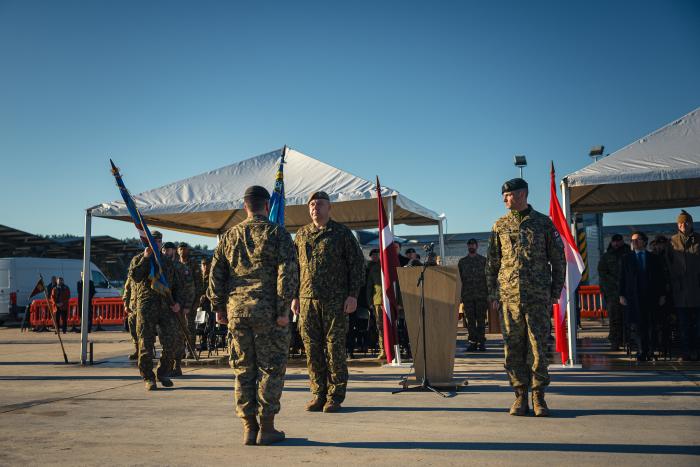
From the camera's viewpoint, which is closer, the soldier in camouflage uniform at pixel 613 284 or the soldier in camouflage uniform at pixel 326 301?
the soldier in camouflage uniform at pixel 326 301

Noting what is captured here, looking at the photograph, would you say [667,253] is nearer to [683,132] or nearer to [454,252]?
[683,132]

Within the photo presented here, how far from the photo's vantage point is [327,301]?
19.7ft

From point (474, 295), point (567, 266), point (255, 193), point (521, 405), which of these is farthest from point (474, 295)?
point (255, 193)

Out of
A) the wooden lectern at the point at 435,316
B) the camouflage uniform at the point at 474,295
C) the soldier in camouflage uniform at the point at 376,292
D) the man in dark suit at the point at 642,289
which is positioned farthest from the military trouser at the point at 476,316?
the wooden lectern at the point at 435,316

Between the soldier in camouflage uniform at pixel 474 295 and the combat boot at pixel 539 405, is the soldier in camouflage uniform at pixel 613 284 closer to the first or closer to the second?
the soldier in camouflage uniform at pixel 474 295

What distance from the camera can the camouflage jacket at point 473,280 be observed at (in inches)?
→ 457

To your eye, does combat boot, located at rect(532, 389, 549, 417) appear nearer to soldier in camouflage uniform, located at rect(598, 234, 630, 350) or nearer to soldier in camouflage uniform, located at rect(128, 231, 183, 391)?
soldier in camouflage uniform, located at rect(128, 231, 183, 391)

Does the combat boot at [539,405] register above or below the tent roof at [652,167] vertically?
below

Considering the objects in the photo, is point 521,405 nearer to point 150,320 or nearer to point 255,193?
point 255,193

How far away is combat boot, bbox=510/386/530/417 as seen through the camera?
5480 mm

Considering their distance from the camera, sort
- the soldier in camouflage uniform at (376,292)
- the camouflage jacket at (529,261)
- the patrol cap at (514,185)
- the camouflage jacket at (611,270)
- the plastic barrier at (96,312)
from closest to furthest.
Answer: the camouflage jacket at (529,261), the patrol cap at (514,185), the soldier in camouflage uniform at (376,292), the camouflage jacket at (611,270), the plastic barrier at (96,312)

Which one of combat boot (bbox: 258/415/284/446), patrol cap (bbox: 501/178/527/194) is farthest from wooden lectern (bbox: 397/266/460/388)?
combat boot (bbox: 258/415/284/446)

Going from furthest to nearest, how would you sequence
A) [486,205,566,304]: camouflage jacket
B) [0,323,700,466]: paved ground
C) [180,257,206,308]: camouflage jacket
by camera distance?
[180,257,206,308]: camouflage jacket
[486,205,566,304]: camouflage jacket
[0,323,700,466]: paved ground

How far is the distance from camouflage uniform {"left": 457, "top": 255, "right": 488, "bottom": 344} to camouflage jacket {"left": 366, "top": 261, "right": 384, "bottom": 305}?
1831mm
